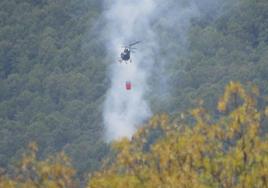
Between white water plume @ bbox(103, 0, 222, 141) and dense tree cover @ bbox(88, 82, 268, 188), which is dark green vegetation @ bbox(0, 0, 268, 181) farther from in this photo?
dense tree cover @ bbox(88, 82, 268, 188)

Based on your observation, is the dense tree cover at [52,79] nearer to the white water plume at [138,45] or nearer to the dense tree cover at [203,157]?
the white water plume at [138,45]

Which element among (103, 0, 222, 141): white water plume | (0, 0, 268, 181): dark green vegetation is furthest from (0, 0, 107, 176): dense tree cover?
(103, 0, 222, 141): white water plume

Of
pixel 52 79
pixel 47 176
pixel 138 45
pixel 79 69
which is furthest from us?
pixel 79 69

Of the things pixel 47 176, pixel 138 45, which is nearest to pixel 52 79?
pixel 138 45

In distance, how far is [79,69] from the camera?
12294 cm

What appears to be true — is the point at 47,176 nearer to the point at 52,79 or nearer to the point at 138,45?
the point at 138,45

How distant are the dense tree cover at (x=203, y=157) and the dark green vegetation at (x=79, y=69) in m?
49.2

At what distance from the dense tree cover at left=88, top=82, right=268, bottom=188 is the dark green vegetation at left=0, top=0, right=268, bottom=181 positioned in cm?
4924

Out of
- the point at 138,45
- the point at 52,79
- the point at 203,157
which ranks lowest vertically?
the point at 203,157

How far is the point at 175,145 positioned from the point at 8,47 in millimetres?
103872

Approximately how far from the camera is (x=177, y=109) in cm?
9862

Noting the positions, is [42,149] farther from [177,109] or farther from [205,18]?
[205,18]

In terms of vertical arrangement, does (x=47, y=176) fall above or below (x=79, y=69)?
below

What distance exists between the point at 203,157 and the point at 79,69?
9073 centimetres
